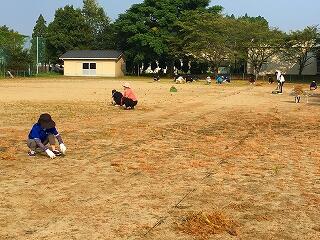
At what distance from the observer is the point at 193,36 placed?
5791cm

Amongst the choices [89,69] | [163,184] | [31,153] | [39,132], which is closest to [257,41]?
[89,69]

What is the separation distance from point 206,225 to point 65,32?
7214 centimetres

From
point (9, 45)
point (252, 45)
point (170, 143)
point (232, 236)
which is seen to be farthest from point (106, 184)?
point (9, 45)

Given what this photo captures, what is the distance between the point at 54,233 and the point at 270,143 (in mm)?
7376

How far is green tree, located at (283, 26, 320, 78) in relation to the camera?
182ft

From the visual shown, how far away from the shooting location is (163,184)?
22.4 feet

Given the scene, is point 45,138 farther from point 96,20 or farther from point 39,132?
point 96,20

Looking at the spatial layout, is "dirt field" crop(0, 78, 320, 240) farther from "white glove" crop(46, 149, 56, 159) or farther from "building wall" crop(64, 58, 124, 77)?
"building wall" crop(64, 58, 124, 77)

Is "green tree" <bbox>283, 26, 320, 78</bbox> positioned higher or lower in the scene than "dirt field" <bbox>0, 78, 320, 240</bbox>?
higher

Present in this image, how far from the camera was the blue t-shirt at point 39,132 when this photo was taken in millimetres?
8727

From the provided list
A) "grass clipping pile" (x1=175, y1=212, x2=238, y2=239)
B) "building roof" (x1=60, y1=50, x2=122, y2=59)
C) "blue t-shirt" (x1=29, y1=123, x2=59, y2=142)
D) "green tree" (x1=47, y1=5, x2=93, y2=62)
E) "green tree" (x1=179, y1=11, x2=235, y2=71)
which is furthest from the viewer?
"green tree" (x1=47, y1=5, x2=93, y2=62)

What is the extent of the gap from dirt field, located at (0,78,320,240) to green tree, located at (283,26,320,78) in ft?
150

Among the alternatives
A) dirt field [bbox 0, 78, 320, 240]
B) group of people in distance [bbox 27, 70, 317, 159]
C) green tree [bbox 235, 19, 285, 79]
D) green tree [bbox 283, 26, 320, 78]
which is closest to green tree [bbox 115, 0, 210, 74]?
green tree [bbox 235, 19, 285, 79]

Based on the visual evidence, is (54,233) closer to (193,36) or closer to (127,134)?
(127,134)
